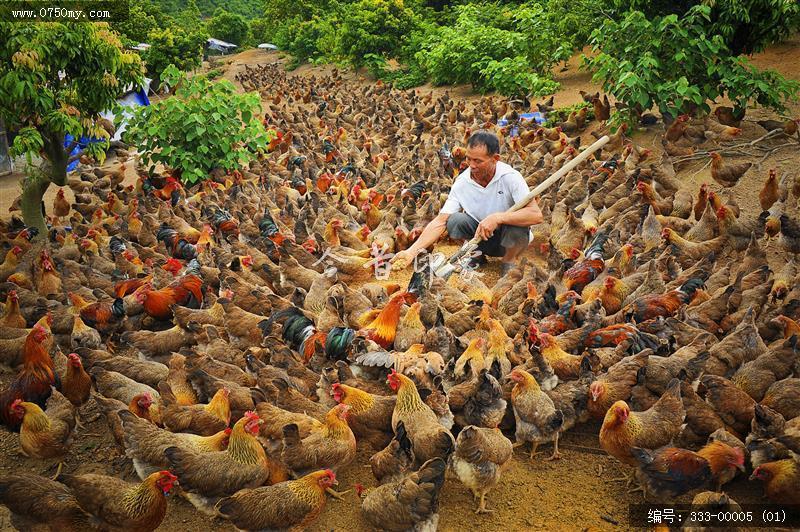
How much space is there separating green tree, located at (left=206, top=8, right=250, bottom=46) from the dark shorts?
146ft

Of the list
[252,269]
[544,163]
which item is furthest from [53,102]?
[544,163]

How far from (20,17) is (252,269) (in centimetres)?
466

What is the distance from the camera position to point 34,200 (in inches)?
400

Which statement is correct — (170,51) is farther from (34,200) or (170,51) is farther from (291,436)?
(291,436)

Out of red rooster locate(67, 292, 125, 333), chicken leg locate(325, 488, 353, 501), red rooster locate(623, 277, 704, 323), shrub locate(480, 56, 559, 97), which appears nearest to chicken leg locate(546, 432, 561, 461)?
chicken leg locate(325, 488, 353, 501)

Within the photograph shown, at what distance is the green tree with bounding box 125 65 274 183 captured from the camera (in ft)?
38.5

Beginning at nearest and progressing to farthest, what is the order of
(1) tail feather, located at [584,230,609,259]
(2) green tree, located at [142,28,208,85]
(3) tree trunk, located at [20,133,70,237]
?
(1) tail feather, located at [584,230,609,259]
(3) tree trunk, located at [20,133,70,237]
(2) green tree, located at [142,28,208,85]

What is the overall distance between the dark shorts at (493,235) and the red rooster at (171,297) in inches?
138

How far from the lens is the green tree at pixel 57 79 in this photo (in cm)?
759

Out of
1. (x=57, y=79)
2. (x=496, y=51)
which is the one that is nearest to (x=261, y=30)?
(x=496, y=51)

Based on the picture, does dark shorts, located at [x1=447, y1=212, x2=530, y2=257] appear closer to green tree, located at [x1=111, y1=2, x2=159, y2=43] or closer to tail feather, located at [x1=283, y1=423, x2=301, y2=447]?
tail feather, located at [x1=283, y1=423, x2=301, y2=447]

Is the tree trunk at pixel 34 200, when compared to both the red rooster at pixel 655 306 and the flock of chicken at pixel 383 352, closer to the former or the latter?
the flock of chicken at pixel 383 352

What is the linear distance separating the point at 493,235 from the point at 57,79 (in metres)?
6.71

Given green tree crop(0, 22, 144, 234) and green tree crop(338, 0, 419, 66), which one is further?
green tree crop(338, 0, 419, 66)
